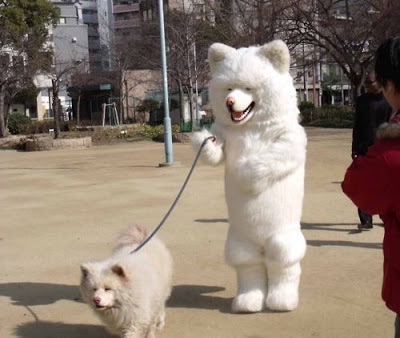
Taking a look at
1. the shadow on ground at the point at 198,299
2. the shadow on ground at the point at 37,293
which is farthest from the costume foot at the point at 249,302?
the shadow on ground at the point at 37,293

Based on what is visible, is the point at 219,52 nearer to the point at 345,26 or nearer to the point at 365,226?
the point at 365,226

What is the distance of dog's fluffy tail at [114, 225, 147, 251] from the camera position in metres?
4.12

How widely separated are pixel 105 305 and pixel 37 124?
29302mm

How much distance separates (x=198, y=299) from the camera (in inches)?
180

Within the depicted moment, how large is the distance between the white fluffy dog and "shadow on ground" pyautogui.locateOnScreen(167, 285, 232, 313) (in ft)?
2.28

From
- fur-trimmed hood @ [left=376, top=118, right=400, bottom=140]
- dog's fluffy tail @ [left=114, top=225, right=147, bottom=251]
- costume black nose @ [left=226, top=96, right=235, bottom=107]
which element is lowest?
dog's fluffy tail @ [left=114, top=225, right=147, bottom=251]

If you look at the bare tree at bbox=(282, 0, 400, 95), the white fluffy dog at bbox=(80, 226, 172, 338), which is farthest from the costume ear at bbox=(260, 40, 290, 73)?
the bare tree at bbox=(282, 0, 400, 95)

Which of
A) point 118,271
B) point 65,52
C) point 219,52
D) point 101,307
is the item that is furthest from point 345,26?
point 65,52

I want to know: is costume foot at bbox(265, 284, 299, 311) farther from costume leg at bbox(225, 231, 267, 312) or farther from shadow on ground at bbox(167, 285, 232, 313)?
shadow on ground at bbox(167, 285, 232, 313)

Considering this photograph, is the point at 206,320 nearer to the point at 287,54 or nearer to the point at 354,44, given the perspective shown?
the point at 287,54

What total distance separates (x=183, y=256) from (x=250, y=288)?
5.32ft

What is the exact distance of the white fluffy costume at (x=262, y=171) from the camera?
406 cm

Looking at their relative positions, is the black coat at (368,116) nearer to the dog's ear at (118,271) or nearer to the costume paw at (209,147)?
the costume paw at (209,147)

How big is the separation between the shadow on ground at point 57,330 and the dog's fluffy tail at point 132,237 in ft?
1.92
